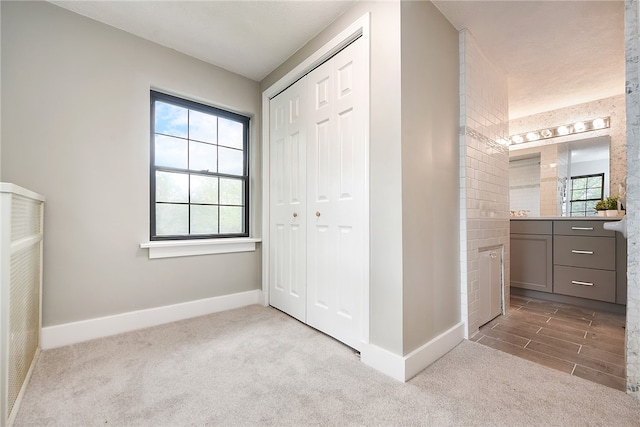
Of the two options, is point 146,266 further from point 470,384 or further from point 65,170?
point 470,384

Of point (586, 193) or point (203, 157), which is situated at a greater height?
point (203, 157)

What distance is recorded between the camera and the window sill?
7.84 feet

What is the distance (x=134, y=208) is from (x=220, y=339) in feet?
4.28

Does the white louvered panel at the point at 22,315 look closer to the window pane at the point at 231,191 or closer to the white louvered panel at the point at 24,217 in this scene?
the white louvered panel at the point at 24,217

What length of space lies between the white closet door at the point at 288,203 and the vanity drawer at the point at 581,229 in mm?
2913

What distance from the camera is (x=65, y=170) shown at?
2027 millimetres

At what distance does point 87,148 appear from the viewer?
2.11 metres

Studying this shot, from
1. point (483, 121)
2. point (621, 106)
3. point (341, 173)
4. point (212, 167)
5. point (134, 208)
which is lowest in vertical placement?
point (134, 208)

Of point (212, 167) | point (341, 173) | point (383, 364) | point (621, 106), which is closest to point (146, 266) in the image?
point (212, 167)

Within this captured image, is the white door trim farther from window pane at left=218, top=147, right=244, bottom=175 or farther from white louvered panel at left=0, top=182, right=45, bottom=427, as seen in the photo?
white louvered panel at left=0, top=182, right=45, bottom=427

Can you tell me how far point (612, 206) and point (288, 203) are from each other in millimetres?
3543

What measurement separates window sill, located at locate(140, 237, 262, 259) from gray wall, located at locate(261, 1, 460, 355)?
162cm

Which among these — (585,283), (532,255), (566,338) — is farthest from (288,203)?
(585,283)

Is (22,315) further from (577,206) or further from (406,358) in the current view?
(577,206)
